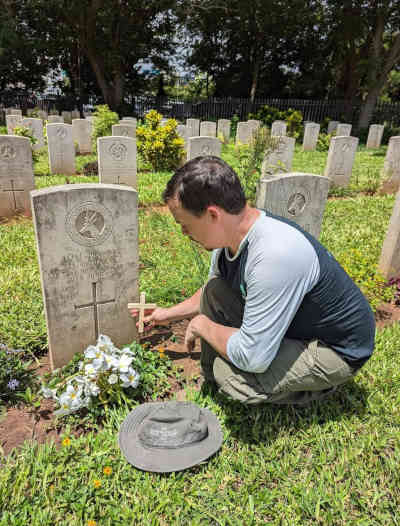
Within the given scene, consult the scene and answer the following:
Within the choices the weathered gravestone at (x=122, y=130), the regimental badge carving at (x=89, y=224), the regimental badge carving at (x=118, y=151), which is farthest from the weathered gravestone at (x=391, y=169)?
the regimental badge carving at (x=89, y=224)

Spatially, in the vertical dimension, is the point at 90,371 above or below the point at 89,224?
below

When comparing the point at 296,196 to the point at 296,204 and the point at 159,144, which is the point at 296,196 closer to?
the point at 296,204

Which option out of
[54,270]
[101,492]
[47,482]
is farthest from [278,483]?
[54,270]

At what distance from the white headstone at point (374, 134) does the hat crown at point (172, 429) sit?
16.1 m

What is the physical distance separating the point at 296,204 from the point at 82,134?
9.75 m

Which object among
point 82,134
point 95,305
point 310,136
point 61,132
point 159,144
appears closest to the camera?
point 95,305

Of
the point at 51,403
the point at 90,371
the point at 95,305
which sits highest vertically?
→ the point at 95,305

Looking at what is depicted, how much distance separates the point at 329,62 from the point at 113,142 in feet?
78.0

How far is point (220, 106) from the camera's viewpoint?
73.8 feet

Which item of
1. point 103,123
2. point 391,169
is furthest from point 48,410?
point 103,123

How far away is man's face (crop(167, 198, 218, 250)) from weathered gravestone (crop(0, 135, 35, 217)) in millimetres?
4415

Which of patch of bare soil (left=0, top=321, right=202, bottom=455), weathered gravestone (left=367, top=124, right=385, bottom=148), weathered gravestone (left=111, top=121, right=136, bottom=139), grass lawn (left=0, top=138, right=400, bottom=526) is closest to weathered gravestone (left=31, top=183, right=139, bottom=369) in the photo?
patch of bare soil (left=0, top=321, right=202, bottom=455)

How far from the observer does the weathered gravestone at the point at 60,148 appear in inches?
309

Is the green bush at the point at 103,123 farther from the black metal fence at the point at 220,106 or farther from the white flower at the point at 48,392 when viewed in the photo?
the white flower at the point at 48,392
